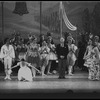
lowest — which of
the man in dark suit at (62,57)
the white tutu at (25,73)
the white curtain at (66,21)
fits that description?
the white tutu at (25,73)

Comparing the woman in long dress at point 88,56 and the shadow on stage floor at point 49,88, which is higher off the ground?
the woman in long dress at point 88,56

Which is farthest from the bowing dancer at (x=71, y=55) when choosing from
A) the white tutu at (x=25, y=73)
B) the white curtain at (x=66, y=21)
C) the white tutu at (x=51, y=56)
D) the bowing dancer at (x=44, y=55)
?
the white tutu at (x=25, y=73)

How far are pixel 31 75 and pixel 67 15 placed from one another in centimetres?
333

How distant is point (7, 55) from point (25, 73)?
46.0 inches

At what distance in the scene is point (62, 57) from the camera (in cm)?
1666

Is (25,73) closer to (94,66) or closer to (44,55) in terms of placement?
(44,55)

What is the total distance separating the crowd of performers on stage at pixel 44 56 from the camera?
16.5 metres

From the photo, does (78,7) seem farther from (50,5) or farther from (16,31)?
(16,31)

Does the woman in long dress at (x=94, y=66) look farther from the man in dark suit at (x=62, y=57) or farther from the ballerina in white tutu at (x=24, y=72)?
the ballerina in white tutu at (x=24, y=72)

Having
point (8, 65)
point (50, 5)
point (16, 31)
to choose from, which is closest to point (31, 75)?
point (8, 65)

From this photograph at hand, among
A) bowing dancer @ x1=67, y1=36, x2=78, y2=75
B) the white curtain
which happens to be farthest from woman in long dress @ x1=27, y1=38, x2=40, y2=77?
the white curtain

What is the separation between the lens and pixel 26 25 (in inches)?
701

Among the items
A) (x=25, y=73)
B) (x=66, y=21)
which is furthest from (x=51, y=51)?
(x=25, y=73)

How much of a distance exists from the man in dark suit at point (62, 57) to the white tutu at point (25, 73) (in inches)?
53.6
